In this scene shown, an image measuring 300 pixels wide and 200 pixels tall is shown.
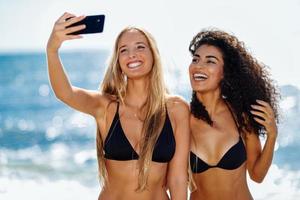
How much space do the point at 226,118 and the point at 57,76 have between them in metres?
1.45

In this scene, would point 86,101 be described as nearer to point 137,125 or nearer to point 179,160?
point 137,125

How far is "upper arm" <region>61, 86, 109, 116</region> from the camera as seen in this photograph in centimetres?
419

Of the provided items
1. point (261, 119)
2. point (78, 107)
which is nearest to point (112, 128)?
point (78, 107)

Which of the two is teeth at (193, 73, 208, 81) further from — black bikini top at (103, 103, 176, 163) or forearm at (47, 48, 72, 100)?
forearm at (47, 48, 72, 100)

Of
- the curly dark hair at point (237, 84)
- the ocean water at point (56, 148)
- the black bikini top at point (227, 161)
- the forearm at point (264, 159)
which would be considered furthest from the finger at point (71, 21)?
the ocean water at point (56, 148)

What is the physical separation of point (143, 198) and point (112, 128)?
21.7 inches

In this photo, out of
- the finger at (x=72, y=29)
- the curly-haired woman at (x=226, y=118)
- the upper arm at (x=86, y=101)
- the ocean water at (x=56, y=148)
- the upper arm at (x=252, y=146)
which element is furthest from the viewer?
the ocean water at (x=56, y=148)

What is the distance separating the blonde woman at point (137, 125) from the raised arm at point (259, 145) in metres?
0.54

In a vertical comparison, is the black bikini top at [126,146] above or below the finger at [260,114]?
below

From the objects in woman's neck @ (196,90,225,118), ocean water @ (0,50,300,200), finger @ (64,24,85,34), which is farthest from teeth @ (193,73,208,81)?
ocean water @ (0,50,300,200)

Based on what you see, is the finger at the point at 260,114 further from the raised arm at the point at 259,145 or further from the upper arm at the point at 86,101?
the upper arm at the point at 86,101

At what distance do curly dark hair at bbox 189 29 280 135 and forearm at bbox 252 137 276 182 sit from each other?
13 cm

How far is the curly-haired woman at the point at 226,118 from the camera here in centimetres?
454

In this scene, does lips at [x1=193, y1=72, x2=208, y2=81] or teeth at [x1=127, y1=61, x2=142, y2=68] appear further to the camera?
lips at [x1=193, y1=72, x2=208, y2=81]
